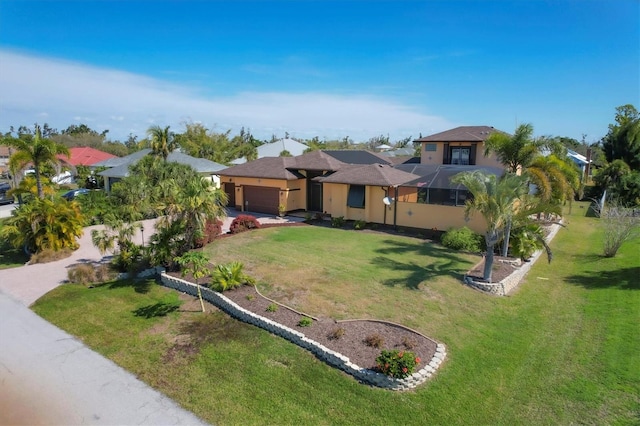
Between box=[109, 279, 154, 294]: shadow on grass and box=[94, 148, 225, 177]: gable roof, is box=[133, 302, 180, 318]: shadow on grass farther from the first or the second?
box=[94, 148, 225, 177]: gable roof

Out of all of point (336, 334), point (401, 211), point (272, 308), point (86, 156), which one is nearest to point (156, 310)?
point (272, 308)

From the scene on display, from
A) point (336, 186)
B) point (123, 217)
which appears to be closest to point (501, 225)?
point (336, 186)

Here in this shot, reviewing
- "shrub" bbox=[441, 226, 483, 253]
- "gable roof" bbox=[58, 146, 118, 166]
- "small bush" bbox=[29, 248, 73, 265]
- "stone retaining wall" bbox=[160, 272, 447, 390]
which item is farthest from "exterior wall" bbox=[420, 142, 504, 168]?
"gable roof" bbox=[58, 146, 118, 166]

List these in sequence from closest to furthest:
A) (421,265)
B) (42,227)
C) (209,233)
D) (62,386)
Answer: (62,386) < (421,265) < (42,227) < (209,233)

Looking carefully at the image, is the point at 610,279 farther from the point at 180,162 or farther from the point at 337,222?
the point at 180,162

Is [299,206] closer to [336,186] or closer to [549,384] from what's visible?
[336,186]

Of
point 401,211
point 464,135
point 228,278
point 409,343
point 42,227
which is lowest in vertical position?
point 409,343

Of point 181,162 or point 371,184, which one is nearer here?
point 371,184
